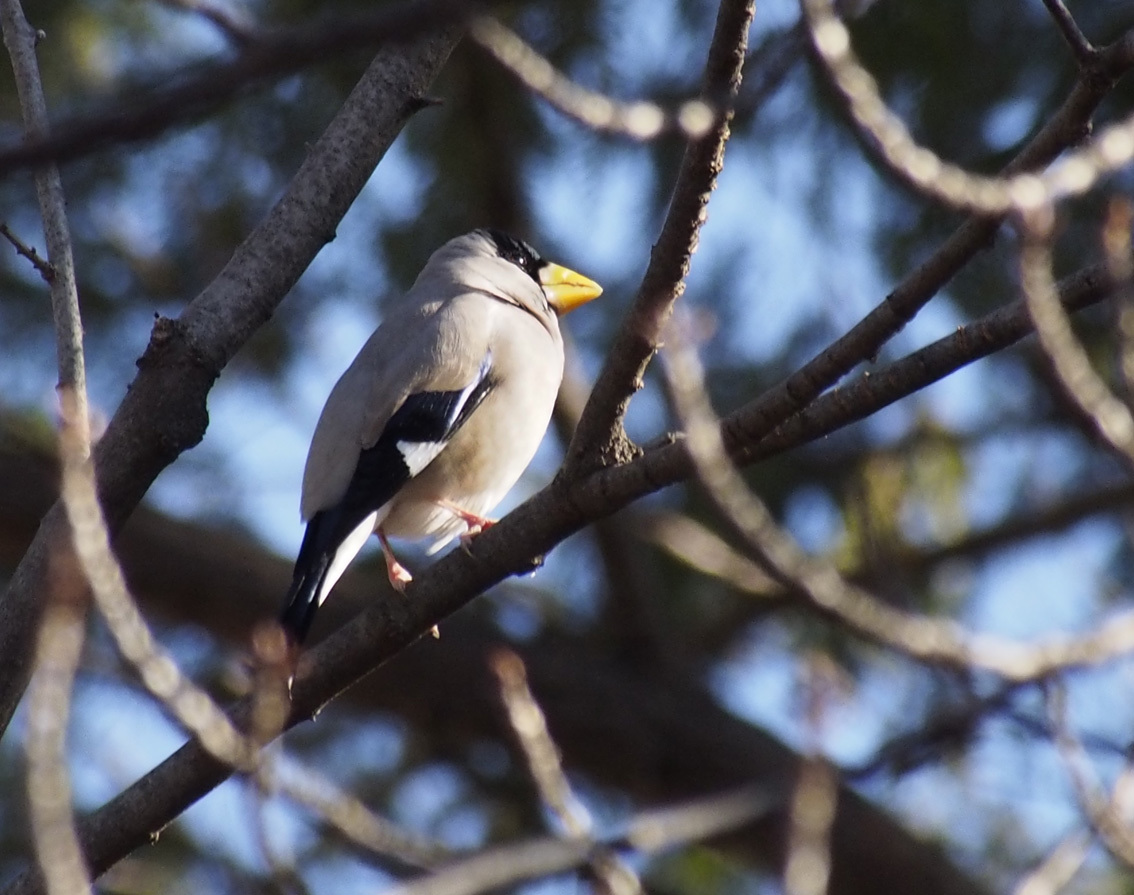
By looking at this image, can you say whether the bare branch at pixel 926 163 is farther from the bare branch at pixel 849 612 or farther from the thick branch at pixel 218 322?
the thick branch at pixel 218 322

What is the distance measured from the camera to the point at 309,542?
15.4ft

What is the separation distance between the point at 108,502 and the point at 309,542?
3.50ft

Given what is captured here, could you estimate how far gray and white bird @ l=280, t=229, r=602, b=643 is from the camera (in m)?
4.88

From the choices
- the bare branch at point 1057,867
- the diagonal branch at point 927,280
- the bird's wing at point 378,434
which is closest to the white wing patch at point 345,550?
the bird's wing at point 378,434

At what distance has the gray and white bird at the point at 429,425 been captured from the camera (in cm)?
488

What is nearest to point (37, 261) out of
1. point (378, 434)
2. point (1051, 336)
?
point (378, 434)

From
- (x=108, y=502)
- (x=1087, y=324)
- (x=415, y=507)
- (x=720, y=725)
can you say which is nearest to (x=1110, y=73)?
(x=108, y=502)

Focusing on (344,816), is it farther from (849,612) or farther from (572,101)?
(572,101)

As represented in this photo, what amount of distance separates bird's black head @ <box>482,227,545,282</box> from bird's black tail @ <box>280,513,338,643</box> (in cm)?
213

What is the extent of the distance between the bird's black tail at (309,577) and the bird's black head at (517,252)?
213cm

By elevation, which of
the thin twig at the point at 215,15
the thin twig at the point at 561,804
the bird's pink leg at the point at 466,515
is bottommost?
the thin twig at the point at 561,804

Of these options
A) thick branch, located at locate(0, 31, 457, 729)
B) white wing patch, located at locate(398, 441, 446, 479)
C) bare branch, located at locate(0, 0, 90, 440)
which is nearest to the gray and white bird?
white wing patch, located at locate(398, 441, 446, 479)

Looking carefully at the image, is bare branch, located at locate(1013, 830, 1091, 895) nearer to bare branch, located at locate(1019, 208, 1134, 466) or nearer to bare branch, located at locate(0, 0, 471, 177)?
bare branch, located at locate(1019, 208, 1134, 466)

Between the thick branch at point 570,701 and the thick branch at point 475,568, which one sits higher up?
the thick branch at point 570,701
